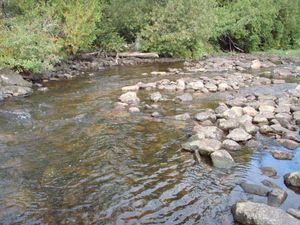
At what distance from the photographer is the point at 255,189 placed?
21.9 feet

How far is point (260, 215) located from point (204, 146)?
2953 millimetres

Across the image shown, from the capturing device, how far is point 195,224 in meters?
5.73

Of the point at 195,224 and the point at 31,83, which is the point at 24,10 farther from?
the point at 195,224

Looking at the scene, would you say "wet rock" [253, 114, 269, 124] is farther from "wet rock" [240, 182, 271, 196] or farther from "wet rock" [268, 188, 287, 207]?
"wet rock" [268, 188, 287, 207]

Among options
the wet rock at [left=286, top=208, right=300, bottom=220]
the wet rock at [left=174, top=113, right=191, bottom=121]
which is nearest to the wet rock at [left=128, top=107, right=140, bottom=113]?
the wet rock at [left=174, top=113, right=191, bottom=121]

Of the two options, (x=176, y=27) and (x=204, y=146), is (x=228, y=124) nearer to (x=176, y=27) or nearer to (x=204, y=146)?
(x=204, y=146)

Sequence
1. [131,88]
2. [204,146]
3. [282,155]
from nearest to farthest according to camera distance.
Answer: [282,155] → [204,146] → [131,88]

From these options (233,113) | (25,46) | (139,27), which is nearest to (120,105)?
(233,113)

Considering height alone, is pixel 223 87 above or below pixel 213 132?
below

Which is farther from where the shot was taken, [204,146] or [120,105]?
[120,105]

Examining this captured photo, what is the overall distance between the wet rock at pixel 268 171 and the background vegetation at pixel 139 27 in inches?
423

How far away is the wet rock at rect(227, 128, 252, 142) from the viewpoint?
29.9 feet

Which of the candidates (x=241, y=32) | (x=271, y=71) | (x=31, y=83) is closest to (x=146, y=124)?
(x=31, y=83)

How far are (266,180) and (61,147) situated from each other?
14.6 feet
